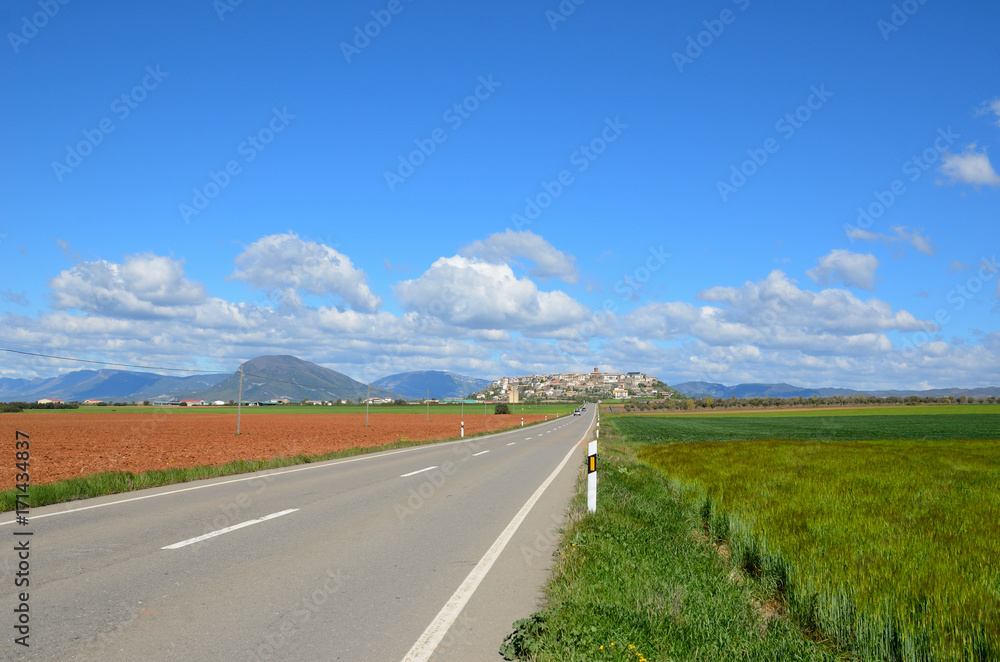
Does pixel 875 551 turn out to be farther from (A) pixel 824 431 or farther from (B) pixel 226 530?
(A) pixel 824 431

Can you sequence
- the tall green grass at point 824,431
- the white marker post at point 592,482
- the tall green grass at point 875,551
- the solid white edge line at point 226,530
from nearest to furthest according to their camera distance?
the tall green grass at point 875,551 < the solid white edge line at point 226,530 < the white marker post at point 592,482 < the tall green grass at point 824,431

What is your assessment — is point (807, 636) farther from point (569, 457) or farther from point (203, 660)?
point (569, 457)

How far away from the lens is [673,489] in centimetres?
1359

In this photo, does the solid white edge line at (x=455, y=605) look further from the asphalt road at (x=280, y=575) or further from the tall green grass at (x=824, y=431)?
the tall green grass at (x=824, y=431)

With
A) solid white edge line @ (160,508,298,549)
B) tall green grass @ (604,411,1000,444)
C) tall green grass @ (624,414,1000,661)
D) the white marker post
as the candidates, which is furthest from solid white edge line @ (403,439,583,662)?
tall green grass @ (604,411,1000,444)

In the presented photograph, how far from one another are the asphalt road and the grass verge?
44 cm

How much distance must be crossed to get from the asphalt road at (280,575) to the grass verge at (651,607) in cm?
44

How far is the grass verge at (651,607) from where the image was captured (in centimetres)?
422

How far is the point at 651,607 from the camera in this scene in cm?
514

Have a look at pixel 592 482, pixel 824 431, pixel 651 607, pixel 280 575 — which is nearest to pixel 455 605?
pixel 651 607

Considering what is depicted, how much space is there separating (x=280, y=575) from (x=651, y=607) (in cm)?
381

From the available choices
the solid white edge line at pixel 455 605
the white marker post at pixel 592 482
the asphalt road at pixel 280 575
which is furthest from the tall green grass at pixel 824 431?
the solid white edge line at pixel 455 605

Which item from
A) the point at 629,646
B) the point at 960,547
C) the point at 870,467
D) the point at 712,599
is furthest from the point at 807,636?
the point at 870,467

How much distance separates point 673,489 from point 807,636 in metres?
8.75
